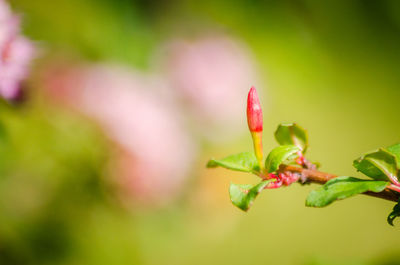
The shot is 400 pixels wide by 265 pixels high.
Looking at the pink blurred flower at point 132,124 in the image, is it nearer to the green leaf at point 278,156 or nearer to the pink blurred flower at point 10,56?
the pink blurred flower at point 10,56

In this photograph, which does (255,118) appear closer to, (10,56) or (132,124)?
(10,56)

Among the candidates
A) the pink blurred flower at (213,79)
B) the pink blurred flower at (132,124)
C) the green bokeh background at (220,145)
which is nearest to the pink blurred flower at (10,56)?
the green bokeh background at (220,145)

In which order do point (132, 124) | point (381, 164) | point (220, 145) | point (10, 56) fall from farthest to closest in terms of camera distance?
1. point (220, 145)
2. point (132, 124)
3. point (10, 56)
4. point (381, 164)

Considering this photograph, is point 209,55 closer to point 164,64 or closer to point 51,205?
point 164,64

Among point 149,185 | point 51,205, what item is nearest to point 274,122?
point 149,185

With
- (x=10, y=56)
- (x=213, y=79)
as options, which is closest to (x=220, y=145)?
(x=213, y=79)

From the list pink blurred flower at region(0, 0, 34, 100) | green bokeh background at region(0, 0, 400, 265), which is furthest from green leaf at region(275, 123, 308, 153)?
pink blurred flower at region(0, 0, 34, 100)
